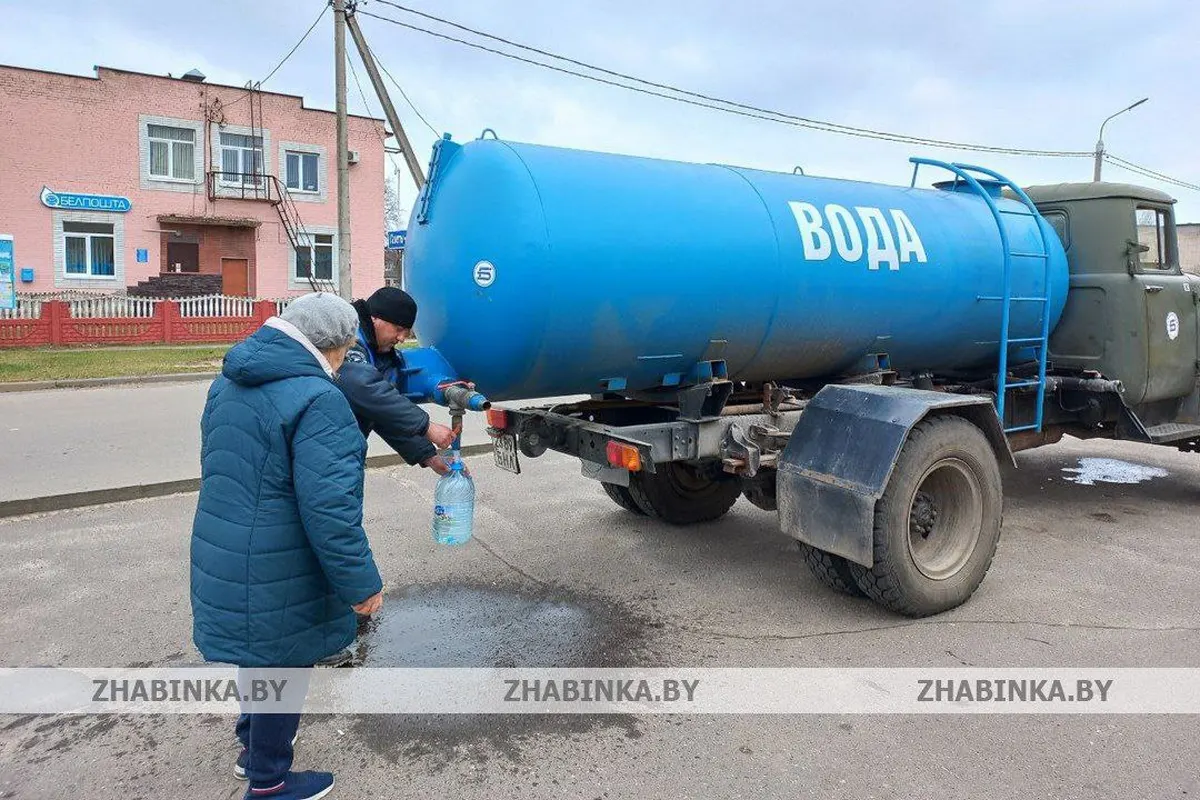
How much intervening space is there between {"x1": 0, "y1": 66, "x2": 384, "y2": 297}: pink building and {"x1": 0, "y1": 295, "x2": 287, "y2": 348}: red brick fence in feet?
9.41

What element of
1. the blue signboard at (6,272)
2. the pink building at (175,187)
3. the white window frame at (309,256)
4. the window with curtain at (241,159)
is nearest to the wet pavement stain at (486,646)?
the blue signboard at (6,272)

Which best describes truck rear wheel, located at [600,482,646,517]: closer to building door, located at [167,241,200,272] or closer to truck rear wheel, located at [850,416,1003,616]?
truck rear wheel, located at [850,416,1003,616]

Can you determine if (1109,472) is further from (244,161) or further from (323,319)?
(244,161)

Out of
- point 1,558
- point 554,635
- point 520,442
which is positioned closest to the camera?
point 554,635

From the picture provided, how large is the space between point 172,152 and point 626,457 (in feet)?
88.4

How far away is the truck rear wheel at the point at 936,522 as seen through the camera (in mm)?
4293

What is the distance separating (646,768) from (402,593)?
2.18m

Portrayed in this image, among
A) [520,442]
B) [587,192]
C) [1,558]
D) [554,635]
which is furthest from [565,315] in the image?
[1,558]

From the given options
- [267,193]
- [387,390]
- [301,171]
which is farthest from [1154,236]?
[301,171]

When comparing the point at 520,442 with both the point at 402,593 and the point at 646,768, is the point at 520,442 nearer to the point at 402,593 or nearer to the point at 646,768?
the point at 402,593

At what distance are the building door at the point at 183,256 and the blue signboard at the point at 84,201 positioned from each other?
69.1 inches

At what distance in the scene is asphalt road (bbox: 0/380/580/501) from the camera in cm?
706

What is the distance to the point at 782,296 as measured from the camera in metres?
4.50

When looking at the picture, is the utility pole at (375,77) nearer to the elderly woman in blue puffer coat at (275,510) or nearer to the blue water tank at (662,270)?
the blue water tank at (662,270)
